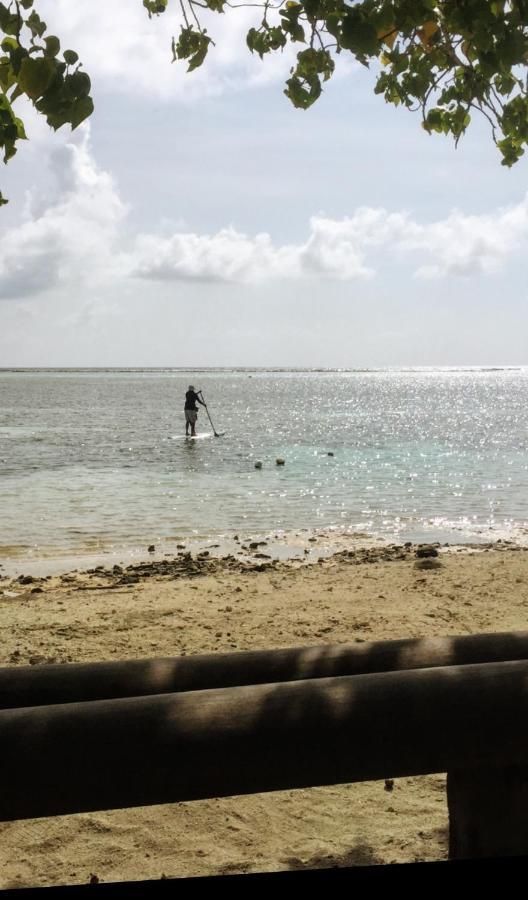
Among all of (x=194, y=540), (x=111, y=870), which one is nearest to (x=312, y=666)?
(x=111, y=870)

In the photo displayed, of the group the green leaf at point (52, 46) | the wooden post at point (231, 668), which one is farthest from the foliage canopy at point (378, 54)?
the wooden post at point (231, 668)

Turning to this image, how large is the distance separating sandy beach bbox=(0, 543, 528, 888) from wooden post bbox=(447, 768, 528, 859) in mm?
1016

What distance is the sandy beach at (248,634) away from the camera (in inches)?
137

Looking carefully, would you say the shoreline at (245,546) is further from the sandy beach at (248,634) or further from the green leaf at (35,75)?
the green leaf at (35,75)

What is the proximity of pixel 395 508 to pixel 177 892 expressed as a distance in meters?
15.5

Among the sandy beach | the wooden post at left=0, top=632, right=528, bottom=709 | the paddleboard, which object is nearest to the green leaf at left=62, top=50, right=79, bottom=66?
the wooden post at left=0, top=632, right=528, bottom=709

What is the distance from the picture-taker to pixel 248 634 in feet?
22.7

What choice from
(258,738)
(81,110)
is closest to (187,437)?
(81,110)

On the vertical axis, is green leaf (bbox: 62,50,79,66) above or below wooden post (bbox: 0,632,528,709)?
above

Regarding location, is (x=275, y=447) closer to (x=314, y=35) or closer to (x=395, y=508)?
(x=395, y=508)

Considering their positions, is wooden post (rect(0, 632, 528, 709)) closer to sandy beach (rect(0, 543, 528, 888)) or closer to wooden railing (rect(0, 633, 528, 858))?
wooden railing (rect(0, 633, 528, 858))

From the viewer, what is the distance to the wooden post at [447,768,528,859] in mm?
2354

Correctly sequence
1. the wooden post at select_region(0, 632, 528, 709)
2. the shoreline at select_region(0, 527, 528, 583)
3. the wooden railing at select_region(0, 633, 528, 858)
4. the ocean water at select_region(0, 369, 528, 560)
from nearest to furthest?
1. the wooden railing at select_region(0, 633, 528, 858)
2. the wooden post at select_region(0, 632, 528, 709)
3. the shoreline at select_region(0, 527, 528, 583)
4. the ocean water at select_region(0, 369, 528, 560)

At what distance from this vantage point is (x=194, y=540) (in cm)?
1325
